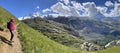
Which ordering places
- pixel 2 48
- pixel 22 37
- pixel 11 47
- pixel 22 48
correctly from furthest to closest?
pixel 22 37 → pixel 22 48 → pixel 11 47 → pixel 2 48

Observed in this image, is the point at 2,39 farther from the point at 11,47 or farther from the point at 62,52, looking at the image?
the point at 62,52

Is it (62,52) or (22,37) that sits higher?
(22,37)

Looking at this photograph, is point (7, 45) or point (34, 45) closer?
point (7, 45)

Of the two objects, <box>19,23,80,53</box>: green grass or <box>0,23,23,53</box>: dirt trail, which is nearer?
<box>0,23,23,53</box>: dirt trail

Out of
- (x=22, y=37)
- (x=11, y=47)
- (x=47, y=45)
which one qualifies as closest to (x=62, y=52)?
(x=47, y=45)

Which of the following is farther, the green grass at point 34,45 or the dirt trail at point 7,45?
the green grass at point 34,45

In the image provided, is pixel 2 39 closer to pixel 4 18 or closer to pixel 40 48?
pixel 40 48

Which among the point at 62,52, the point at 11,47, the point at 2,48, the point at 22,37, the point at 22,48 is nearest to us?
the point at 2,48

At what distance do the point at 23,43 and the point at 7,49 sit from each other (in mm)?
5221

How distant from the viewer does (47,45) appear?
4216cm

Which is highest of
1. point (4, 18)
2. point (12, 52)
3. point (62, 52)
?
point (4, 18)

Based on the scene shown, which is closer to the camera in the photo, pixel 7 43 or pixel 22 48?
pixel 7 43

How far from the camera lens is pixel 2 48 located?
32625mm

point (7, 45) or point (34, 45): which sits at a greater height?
point (7, 45)
